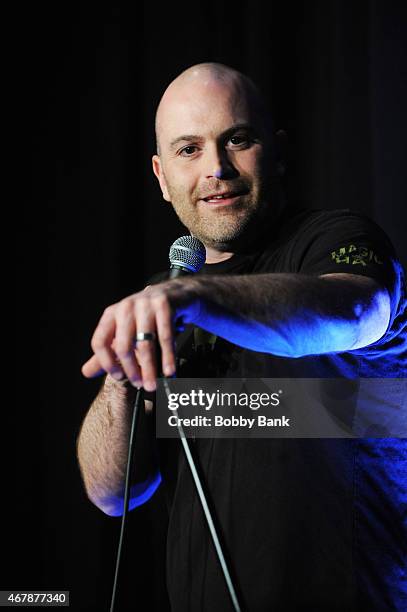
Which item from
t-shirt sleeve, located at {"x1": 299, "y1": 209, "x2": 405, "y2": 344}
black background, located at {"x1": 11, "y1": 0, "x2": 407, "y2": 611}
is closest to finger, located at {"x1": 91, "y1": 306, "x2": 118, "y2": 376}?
t-shirt sleeve, located at {"x1": 299, "y1": 209, "x2": 405, "y2": 344}

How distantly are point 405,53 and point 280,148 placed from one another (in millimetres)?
712

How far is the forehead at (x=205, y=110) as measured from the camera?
58.2 inches

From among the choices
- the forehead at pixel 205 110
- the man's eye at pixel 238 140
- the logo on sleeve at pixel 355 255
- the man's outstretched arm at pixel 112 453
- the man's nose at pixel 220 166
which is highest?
the forehead at pixel 205 110

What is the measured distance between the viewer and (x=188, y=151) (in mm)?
1514

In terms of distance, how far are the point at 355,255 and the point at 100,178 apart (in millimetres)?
1504

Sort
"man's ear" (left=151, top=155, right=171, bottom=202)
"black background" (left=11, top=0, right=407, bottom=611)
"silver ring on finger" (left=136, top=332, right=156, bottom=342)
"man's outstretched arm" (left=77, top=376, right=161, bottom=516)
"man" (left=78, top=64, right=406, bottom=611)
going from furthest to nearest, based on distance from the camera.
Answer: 1. "black background" (left=11, top=0, right=407, bottom=611)
2. "man's ear" (left=151, top=155, right=171, bottom=202)
3. "man's outstretched arm" (left=77, top=376, right=161, bottom=516)
4. "man" (left=78, top=64, right=406, bottom=611)
5. "silver ring on finger" (left=136, top=332, right=156, bottom=342)

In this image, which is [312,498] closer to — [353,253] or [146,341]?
[353,253]

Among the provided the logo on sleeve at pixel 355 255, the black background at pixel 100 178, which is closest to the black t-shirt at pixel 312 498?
the logo on sleeve at pixel 355 255

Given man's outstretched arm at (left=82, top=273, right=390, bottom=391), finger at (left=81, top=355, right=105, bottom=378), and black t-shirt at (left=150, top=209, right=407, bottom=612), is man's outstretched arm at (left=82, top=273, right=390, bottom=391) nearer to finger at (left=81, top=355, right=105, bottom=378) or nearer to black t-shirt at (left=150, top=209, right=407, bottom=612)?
finger at (left=81, top=355, right=105, bottom=378)

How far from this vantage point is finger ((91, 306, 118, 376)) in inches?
30.0

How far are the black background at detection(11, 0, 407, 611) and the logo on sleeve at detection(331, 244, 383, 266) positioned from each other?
1.07 meters

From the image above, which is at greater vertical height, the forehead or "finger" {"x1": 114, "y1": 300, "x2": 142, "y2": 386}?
the forehead

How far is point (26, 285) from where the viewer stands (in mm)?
2350

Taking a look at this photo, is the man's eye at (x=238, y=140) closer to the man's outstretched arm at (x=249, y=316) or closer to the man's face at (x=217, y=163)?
the man's face at (x=217, y=163)
